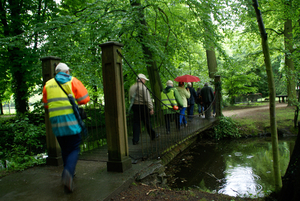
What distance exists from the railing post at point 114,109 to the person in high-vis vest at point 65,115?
54 centimetres

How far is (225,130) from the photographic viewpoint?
9.40m

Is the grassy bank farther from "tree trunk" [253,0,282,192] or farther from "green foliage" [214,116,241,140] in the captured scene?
"tree trunk" [253,0,282,192]

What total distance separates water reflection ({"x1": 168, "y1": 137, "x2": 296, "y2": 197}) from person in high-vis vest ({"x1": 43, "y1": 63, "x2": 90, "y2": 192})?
2.33m

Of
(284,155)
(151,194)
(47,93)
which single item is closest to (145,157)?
(151,194)

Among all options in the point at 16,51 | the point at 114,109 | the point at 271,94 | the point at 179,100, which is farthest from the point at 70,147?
the point at 16,51

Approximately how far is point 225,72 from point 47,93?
12210 millimetres

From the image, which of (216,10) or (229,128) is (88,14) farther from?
(229,128)

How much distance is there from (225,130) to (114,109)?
7.18 meters

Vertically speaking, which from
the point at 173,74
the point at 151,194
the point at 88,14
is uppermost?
the point at 88,14

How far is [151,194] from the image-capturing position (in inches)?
115

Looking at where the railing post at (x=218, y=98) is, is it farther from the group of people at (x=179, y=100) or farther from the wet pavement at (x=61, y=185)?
the wet pavement at (x=61, y=185)

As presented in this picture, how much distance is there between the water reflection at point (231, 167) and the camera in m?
4.29

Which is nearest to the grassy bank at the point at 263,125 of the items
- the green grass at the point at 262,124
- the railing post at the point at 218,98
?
the green grass at the point at 262,124

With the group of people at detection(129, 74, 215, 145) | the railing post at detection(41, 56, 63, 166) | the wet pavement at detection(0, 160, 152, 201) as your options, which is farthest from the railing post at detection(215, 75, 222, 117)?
the railing post at detection(41, 56, 63, 166)
